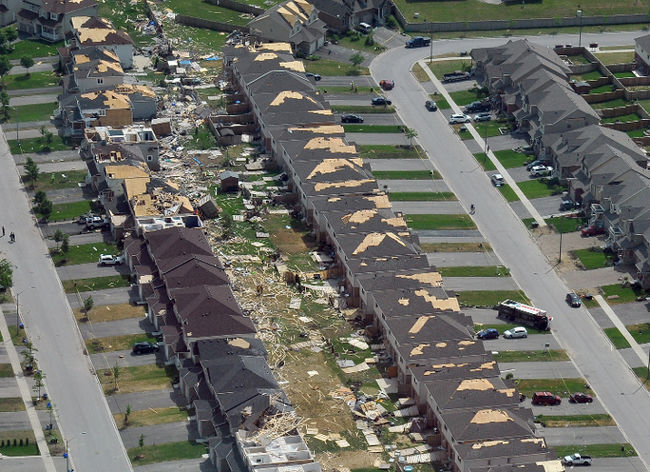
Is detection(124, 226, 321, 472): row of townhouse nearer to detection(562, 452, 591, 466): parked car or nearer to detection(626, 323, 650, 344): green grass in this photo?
detection(562, 452, 591, 466): parked car

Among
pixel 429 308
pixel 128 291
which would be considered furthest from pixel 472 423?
pixel 128 291

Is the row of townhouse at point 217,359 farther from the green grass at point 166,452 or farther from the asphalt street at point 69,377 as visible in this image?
the asphalt street at point 69,377

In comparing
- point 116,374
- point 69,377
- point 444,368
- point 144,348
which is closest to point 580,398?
point 444,368

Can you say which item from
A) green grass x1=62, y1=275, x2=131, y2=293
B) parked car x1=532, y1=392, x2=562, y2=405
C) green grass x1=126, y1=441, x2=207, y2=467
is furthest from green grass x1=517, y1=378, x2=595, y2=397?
green grass x1=62, y1=275, x2=131, y2=293

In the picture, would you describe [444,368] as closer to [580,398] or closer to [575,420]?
[575,420]

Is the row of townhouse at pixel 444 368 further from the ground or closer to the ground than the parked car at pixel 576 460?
further from the ground

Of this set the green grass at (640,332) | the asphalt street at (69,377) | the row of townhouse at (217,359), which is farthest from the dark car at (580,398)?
the asphalt street at (69,377)
